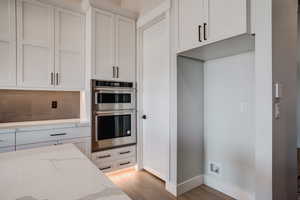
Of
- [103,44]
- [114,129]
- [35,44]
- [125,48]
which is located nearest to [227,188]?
[114,129]

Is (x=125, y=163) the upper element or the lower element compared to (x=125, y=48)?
lower

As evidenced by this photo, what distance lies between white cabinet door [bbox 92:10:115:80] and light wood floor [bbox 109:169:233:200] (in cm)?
159

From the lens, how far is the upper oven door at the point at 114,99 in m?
2.62

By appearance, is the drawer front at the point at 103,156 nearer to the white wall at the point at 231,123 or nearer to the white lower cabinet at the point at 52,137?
the white lower cabinet at the point at 52,137

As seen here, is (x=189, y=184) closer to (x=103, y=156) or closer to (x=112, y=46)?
(x=103, y=156)

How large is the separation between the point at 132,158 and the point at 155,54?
5.73 ft

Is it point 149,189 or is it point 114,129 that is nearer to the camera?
point 149,189

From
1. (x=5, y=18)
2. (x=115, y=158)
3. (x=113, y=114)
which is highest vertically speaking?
(x=5, y=18)

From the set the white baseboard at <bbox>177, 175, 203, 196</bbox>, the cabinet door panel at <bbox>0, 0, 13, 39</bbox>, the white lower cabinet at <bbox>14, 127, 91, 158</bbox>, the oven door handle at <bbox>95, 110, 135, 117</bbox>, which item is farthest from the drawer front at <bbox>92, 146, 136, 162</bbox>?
the cabinet door panel at <bbox>0, 0, 13, 39</bbox>

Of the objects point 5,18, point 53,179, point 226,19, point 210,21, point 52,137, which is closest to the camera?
point 53,179

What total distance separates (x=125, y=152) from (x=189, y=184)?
1095 millimetres

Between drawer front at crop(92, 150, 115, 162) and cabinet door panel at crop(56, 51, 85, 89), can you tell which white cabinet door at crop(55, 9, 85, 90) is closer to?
cabinet door panel at crop(56, 51, 85, 89)

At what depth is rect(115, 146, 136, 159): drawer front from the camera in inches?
110

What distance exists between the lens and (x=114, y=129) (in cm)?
276
